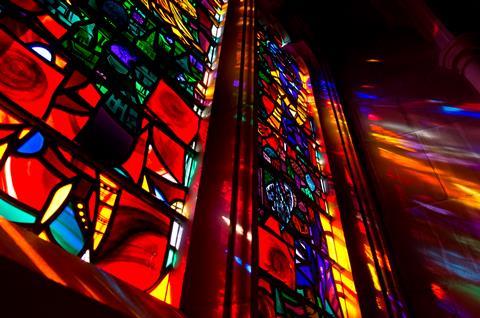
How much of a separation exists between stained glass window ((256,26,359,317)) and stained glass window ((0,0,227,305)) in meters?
0.61

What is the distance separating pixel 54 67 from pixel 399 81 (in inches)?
171

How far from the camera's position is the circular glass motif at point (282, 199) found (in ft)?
8.67

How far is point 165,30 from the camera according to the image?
2738mm

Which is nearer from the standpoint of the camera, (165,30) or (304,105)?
(165,30)

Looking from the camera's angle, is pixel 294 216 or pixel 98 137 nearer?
pixel 98 137

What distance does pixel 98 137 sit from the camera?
1.68 m

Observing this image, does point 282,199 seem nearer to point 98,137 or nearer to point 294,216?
point 294,216

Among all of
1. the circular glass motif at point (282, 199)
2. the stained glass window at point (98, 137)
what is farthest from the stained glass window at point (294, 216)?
the stained glass window at point (98, 137)

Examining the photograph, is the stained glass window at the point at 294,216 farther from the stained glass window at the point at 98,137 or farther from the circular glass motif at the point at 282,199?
the stained glass window at the point at 98,137

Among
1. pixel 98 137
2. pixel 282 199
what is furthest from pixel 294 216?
pixel 98 137

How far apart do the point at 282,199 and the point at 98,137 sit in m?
1.47

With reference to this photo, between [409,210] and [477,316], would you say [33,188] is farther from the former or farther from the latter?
[409,210]

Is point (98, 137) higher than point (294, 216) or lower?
lower

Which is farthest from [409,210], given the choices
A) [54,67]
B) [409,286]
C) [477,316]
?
[54,67]
